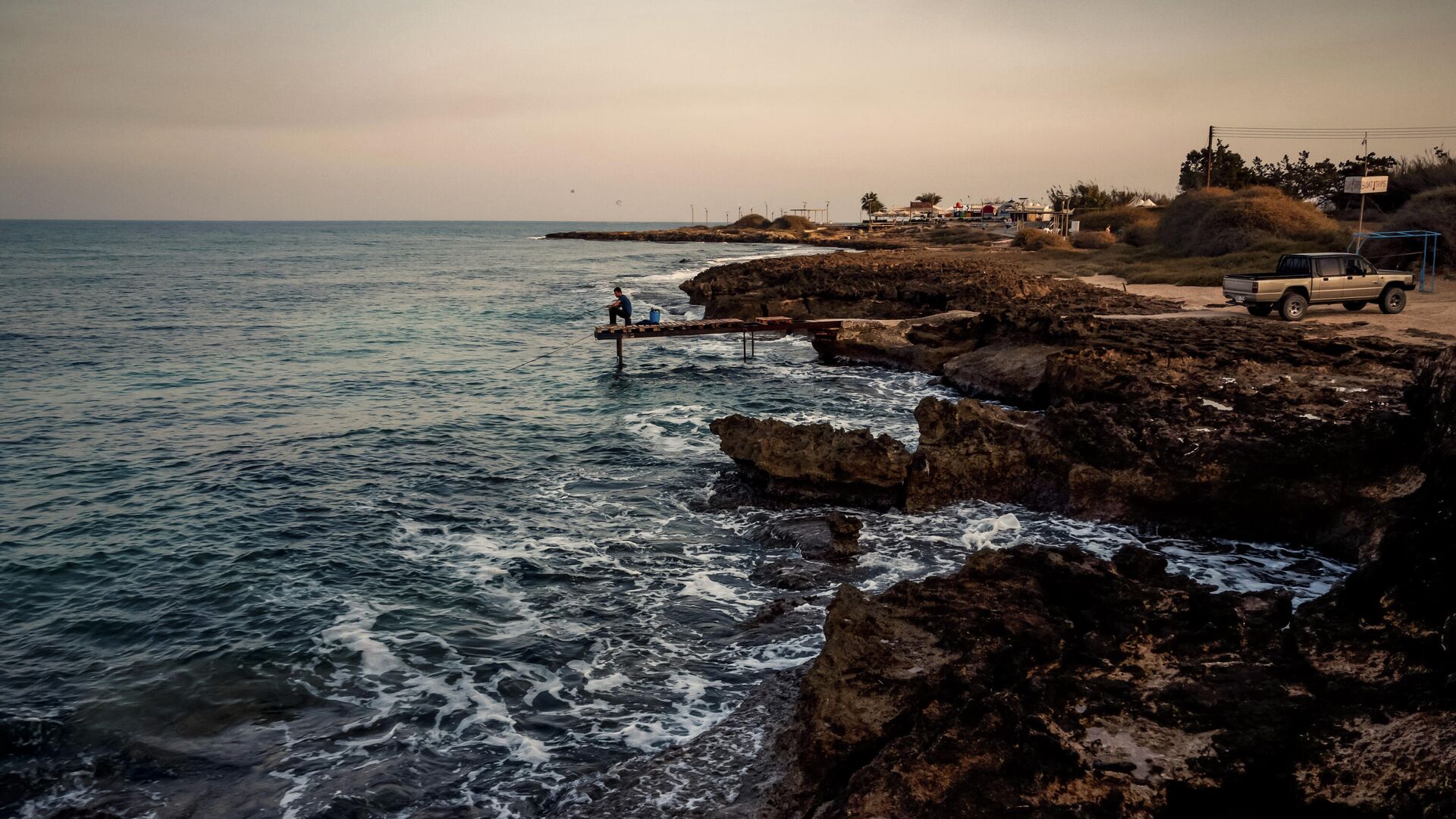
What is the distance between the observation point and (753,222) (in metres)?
165

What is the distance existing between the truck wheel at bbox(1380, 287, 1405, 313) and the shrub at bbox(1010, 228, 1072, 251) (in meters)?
36.3

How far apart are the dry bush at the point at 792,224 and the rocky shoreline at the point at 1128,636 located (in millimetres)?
128828

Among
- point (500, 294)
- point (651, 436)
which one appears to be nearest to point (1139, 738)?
point (651, 436)

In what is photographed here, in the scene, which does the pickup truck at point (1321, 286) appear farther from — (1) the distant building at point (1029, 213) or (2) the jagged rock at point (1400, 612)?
(1) the distant building at point (1029, 213)

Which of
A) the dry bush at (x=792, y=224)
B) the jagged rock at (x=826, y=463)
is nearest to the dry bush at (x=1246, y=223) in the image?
the jagged rock at (x=826, y=463)

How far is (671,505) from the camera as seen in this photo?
53.3ft

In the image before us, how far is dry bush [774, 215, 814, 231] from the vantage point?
142m

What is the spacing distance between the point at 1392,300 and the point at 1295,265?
3.04m

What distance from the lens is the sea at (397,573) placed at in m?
8.82

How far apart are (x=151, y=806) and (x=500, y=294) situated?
57289 millimetres

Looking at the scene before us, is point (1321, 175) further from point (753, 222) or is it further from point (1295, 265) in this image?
point (753, 222)

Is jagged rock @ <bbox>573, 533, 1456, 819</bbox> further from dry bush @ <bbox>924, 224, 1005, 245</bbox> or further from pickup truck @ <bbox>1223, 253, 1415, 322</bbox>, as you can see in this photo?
dry bush @ <bbox>924, 224, 1005, 245</bbox>


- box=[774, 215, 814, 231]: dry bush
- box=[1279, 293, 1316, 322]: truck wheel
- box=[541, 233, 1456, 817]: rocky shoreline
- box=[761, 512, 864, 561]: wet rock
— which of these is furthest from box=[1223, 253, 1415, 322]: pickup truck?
box=[774, 215, 814, 231]: dry bush

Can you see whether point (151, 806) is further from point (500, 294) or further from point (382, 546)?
point (500, 294)
